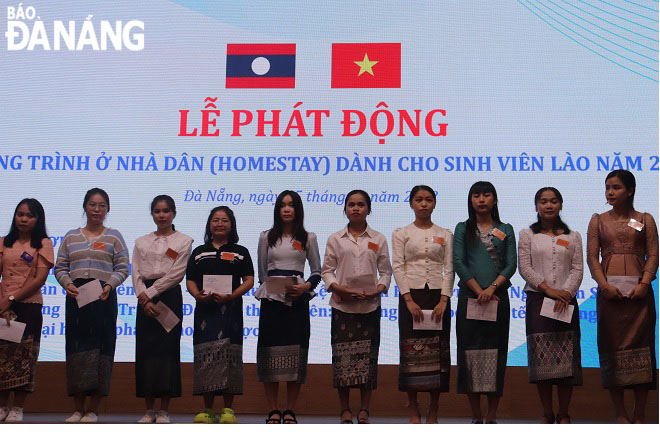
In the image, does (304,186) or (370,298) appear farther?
(304,186)

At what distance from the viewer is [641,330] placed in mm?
4586

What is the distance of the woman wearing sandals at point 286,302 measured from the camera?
182 inches

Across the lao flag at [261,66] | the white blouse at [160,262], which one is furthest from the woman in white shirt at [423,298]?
the lao flag at [261,66]

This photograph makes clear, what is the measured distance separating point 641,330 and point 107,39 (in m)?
3.58

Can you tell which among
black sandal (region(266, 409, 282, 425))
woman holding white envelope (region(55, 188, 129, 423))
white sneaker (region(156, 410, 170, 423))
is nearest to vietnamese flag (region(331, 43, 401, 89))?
woman holding white envelope (region(55, 188, 129, 423))

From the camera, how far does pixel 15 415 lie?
4711mm

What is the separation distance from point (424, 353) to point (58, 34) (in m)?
3.09

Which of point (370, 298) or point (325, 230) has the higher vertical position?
point (325, 230)

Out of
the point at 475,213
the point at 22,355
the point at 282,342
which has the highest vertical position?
the point at 475,213

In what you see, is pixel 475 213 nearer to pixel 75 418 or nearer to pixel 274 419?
pixel 274 419

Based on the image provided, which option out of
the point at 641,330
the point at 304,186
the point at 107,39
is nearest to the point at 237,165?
the point at 304,186

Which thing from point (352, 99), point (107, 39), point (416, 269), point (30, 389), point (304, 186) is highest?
point (107, 39)

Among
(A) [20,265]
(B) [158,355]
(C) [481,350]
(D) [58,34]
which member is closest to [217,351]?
(B) [158,355]

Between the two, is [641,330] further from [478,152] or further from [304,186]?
[304,186]
